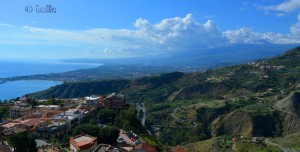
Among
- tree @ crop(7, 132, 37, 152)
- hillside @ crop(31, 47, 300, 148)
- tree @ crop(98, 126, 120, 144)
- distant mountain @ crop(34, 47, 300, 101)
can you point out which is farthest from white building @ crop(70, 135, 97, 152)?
distant mountain @ crop(34, 47, 300, 101)

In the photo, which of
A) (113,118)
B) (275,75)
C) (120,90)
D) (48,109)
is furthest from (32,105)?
(275,75)

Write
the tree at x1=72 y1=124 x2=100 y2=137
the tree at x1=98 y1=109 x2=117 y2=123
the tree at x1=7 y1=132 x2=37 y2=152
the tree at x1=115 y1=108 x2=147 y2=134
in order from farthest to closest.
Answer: the tree at x1=98 y1=109 x2=117 y2=123 < the tree at x1=115 y1=108 x2=147 y2=134 < the tree at x1=72 y1=124 x2=100 y2=137 < the tree at x1=7 y1=132 x2=37 y2=152

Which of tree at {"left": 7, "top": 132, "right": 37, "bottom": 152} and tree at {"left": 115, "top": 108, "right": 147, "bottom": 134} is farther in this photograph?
tree at {"left": 115, "top": 108, "right": 147, "bottom": 134}

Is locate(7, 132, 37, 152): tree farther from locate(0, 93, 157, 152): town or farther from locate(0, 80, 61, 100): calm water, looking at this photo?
locate(0, 80, 61, 100): calm water

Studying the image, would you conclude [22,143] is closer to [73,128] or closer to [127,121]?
[73,128]

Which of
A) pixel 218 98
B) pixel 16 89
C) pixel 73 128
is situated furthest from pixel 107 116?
pixel 16 89

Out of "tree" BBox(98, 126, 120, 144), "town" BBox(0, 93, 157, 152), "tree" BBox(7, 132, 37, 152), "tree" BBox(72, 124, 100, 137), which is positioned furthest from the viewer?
"tree" BBox(72, 124, 100, 137)

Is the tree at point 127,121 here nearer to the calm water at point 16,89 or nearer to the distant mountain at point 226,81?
the distant mountain at point 226,81
